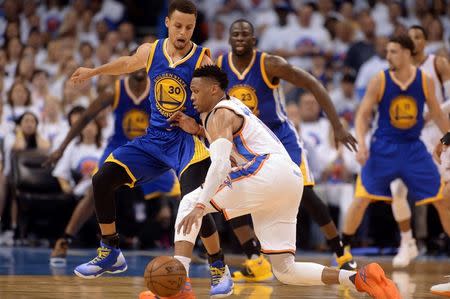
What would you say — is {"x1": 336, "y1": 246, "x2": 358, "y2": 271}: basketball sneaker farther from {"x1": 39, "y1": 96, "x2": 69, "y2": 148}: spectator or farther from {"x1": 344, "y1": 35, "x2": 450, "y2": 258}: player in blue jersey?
{"x1": 39, "y1": 96, "x2": 69, "y2": 148}: spectator

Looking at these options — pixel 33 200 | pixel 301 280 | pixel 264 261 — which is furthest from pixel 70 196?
pixel 301 280

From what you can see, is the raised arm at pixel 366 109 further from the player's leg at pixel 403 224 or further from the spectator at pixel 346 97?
the spectator at pixel 346 97

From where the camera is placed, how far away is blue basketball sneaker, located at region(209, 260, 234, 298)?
6.78m

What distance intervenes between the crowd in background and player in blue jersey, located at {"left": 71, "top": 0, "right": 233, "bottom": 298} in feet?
14.0

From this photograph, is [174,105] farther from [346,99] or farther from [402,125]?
[346,99]

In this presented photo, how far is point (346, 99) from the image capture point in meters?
13.4

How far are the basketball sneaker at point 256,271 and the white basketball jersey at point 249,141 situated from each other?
2.28 metres

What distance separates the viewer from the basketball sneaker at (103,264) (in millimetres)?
7121

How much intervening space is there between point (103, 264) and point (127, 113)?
9.26 ft

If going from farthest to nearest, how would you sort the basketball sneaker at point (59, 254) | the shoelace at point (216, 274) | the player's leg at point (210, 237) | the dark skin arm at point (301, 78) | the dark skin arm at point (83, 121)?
the basketball sneaker at point (59, 254) → the dark skin arm at point (83, 121) → the dark skin arm at point (301, 78) → the shoelace at point (216, 274) → the player's leg at point (210, 237)

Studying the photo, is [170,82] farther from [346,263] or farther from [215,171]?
[346,263]

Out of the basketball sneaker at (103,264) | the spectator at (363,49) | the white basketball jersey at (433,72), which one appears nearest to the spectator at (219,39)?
the spectator at (363,49)

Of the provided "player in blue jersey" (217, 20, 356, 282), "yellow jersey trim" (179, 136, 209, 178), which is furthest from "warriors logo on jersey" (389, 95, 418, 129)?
"yellow jersey trim" (179, 136, 209, 178)

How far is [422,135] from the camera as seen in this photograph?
33.4 ft
